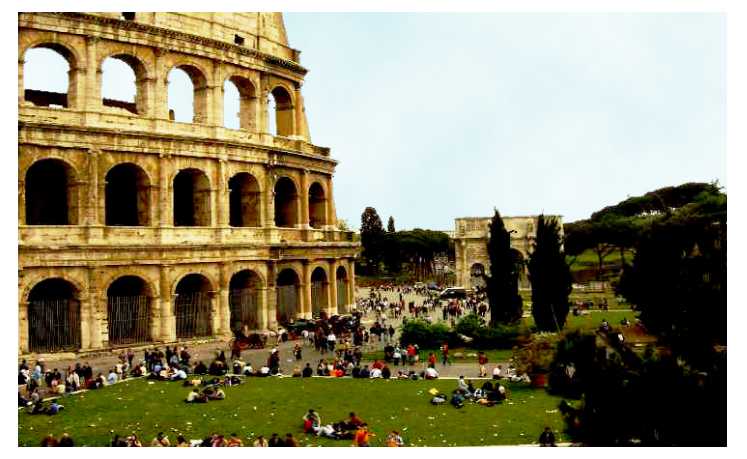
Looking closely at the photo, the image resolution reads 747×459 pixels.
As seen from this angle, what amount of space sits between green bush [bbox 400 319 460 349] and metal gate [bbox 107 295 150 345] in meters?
10.2

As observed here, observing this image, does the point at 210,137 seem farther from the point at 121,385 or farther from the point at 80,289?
the point at 121,385

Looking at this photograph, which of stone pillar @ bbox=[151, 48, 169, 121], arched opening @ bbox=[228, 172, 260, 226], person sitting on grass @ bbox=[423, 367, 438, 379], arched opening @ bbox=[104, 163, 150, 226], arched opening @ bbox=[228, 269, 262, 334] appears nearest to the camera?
person sitting on grass @ bbox=[423, 367, 438, 379]

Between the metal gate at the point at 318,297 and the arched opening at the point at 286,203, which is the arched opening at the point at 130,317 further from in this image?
the metal gate at the point at 318,297

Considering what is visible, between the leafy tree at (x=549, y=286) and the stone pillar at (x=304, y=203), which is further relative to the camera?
the stone pillar at (x=304, y=203)

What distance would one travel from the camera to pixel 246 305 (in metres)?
32.1

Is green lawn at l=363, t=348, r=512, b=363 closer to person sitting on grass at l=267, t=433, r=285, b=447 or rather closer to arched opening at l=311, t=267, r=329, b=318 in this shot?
arched opening at l=311, t=267, r=329, b=318

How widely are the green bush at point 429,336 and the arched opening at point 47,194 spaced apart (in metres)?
13.7

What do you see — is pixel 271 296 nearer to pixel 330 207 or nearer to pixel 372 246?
pixel 330 207

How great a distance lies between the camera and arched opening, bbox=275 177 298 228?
35.1m

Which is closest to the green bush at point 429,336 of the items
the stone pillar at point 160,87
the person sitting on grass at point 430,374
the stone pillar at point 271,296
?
the person sitting on grass at point 430,374

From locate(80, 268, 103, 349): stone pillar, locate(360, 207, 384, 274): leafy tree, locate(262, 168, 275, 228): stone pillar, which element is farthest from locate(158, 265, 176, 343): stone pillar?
locate(360, 207, 384, 274): leafy tree

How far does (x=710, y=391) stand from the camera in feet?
28.8

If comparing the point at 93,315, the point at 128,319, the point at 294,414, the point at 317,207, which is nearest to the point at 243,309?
the point at 128,319

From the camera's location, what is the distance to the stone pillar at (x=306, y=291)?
34406 mm
